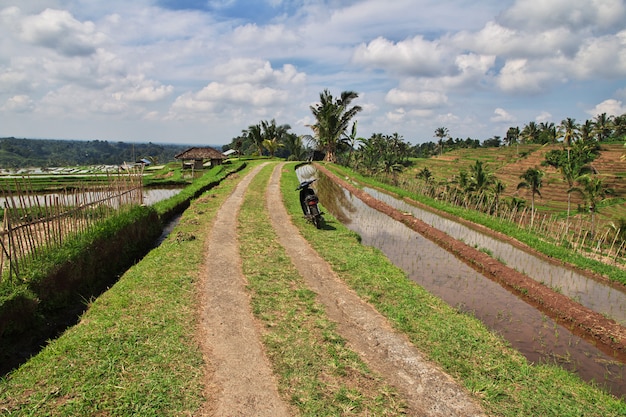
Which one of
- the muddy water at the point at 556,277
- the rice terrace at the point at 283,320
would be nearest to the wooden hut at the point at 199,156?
the rice terrace at the point at 283,320

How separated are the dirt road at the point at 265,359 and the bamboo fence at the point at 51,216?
3077mm

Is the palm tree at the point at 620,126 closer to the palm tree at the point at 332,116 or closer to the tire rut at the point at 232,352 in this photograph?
the palm tree at the point at 332,116

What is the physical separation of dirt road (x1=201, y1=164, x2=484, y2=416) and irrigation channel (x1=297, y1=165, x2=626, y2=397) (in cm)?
234

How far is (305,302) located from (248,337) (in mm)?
1573

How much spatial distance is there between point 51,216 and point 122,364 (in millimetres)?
4340

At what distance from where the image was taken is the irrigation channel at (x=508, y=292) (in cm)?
625

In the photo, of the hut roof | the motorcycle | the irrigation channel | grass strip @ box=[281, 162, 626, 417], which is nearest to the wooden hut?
the hut roof

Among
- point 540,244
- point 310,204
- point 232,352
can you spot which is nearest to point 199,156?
point 310,204

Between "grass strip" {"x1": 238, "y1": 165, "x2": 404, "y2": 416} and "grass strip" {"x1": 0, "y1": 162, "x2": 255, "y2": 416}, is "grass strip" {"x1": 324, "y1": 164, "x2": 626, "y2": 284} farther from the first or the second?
"grass strip" {"x1": 0, "y1": 162, "x2": 255, "y2": 416}

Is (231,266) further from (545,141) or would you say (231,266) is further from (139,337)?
(545,141)

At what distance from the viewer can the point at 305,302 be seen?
682cm

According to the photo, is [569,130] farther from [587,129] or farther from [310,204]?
[310,204]

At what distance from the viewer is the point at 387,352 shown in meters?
5.34

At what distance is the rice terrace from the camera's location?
433cm
